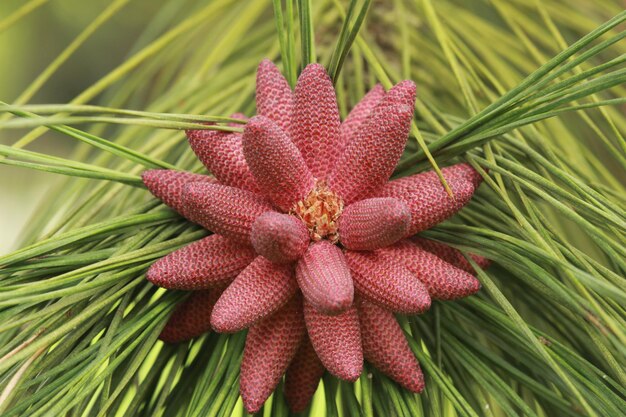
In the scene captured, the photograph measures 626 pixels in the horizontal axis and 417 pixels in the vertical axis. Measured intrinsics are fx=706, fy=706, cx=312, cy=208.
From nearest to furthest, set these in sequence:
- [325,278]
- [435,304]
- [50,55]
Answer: [325,278]
[435,304]
[50,55]

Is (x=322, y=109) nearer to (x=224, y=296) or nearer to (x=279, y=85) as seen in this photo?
(x=279, y=85)

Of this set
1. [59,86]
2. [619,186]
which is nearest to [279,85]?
[619,186]

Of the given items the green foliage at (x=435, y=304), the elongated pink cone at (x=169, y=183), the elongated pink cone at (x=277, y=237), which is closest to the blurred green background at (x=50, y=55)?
the green foliage at (x=435, y=304)

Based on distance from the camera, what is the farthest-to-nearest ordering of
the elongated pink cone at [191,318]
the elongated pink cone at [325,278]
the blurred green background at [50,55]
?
the blurred green background at [50,55]
the elongated pink cone at [191,318]
the elongated pink cone at [325,278]

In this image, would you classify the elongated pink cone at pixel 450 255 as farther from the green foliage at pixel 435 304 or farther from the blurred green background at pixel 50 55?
the blurred green background at pixel 50 55

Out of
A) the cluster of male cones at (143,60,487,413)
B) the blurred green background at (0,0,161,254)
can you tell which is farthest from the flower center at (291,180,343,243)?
the blurred green background at (0,0,161,254)

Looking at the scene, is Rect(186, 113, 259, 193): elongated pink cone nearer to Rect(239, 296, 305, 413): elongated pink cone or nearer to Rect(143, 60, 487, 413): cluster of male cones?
Rect(143, 60, 487, 413): cluster of male cones

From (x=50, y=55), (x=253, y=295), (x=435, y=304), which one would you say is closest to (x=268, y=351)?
(x=253, y=295)

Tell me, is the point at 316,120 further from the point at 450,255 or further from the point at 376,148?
the point at 450,255
